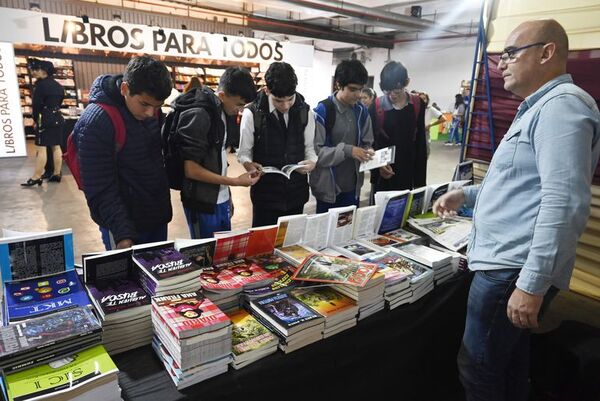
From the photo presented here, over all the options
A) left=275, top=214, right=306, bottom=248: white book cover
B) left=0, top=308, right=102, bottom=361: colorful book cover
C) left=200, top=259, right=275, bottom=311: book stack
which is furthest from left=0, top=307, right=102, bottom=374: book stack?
left=275, top=214, right=306, bottom=248: white book cover

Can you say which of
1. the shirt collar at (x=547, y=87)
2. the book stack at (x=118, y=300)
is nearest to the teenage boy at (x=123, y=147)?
the book stack at (x=118, y=300)

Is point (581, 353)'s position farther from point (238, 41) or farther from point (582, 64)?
point (238, 41)

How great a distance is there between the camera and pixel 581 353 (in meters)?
1.90

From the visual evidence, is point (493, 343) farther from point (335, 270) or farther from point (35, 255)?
point (35, 255)

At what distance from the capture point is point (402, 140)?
10.2 feet

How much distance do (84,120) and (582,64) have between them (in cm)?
258

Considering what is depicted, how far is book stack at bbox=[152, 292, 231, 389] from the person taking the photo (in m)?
1.08

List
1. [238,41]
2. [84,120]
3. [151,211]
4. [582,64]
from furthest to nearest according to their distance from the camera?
[238,41] < [582,64] < [151,211] < [84,120]

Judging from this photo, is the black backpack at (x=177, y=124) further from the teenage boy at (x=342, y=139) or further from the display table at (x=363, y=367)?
the display table at (x=363, y=367)

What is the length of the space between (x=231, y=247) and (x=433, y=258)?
91 cm

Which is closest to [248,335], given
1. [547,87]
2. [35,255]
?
[35,255]

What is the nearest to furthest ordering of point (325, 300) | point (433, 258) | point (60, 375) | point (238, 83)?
point (60, 375)
point (325, 300)
point (433, 258)
point (238, 83)

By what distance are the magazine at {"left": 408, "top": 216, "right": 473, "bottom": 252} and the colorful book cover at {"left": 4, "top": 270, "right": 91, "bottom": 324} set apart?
1.62 m

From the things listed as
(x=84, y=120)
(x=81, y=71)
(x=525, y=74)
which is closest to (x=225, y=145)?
(x=84, y=120)
